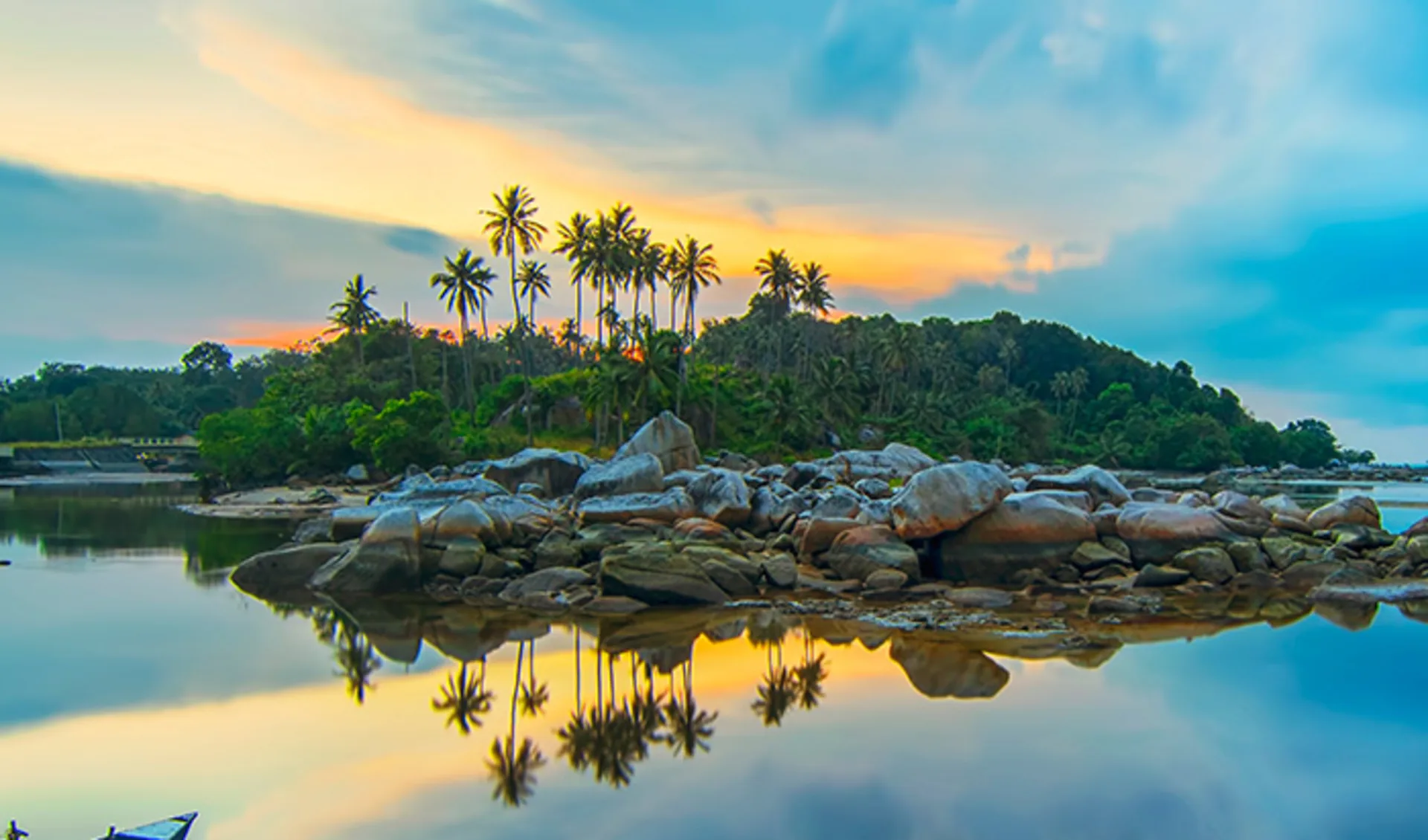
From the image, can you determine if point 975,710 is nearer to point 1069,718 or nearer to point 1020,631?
point 1069,718

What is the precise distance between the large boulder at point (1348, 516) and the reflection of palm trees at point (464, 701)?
23.1 metres

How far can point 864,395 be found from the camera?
90.4 meters

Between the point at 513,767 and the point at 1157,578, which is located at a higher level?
the point at 1157,578

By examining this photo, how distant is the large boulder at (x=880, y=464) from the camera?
4094cm

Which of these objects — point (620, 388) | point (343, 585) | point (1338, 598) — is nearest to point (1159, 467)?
point (620, 388)

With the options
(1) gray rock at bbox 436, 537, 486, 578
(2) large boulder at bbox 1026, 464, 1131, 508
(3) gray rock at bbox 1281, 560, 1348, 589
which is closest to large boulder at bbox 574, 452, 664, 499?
(1) gray rock at bbox 436, 537, 486, 578

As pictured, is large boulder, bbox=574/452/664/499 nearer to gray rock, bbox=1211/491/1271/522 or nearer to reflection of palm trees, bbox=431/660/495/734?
reflection of palm trees, bbox=431/660/495/734

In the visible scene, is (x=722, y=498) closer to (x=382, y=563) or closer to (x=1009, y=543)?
(x=1009, y=543)

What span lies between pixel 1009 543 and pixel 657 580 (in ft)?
25.9

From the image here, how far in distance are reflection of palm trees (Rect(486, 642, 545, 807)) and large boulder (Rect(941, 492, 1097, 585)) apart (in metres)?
12.3

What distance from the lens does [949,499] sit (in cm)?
2177

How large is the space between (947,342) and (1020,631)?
106 metres

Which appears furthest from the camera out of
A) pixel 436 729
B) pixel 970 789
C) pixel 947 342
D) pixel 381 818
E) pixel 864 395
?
pixel 947 342

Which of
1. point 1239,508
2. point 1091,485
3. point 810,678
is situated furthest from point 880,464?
point 810,678
